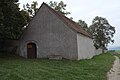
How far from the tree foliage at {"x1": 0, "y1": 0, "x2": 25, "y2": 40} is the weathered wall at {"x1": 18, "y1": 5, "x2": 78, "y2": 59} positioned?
8.05 ft

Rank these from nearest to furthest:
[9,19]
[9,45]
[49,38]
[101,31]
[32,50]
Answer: [9,19], [49,38], [32,50], [9,45], [101,31]

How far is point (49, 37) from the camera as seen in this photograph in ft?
98.3

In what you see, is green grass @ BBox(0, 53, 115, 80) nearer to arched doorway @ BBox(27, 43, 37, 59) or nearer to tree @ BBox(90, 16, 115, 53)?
arched doorway @ BBox(27, 43, 37, 59)

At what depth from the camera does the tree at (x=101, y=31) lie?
80.9m

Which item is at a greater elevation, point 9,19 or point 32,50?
point 9,19

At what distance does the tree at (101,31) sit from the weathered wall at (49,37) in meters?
51.7

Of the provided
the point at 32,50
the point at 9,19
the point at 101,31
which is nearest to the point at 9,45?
the point at 32,50

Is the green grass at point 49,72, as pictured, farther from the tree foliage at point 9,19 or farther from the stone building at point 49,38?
the stone building at point 49,38

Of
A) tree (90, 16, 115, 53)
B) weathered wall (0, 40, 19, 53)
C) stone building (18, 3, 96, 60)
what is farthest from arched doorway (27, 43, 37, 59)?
tree (90, 16, 115, 53)

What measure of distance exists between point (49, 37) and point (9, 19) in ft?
18.3

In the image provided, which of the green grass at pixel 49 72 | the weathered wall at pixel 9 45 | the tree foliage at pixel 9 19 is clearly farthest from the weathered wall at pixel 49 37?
the green grass at pixel 49 72

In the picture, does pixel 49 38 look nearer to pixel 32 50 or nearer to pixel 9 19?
pixel 32 50

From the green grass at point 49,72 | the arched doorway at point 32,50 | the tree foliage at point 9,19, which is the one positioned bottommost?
the green grass at point 49,72

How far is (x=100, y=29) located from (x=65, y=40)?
55073mm
